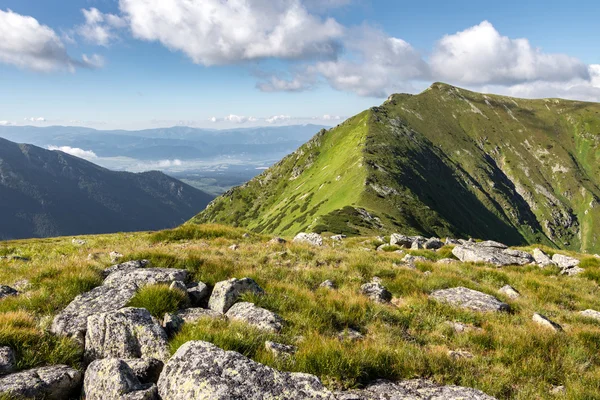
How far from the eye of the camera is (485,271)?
1560 centimetres

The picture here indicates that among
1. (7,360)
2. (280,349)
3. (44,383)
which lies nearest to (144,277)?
(7,360)

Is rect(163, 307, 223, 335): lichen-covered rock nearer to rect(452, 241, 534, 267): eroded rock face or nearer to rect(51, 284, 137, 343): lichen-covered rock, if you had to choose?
rect(51, 284, 137, 343): lichen-covered rock

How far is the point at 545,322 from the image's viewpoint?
31.3 ft

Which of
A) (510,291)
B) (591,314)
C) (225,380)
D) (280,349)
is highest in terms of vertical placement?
(225,380)

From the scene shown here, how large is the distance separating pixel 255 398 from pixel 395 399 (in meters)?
2.43

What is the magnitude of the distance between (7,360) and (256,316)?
457 centimetres

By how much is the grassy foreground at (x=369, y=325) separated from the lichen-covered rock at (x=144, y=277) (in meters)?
0.55

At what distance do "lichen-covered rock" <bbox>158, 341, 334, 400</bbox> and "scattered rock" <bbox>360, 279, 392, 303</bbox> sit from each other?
6.20 m

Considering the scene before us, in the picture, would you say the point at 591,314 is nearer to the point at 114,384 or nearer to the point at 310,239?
the point at 114,384

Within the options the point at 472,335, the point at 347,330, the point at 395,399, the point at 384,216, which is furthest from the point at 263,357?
the point at 384,216

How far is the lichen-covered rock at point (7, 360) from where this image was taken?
5.41 metres

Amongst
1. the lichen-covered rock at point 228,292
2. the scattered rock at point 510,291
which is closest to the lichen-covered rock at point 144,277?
the lichen-covered rock at point 228,292

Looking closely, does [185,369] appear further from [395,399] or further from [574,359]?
[574,359]

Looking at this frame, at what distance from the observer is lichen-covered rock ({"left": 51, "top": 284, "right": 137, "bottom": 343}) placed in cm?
690
